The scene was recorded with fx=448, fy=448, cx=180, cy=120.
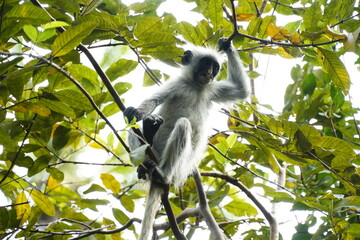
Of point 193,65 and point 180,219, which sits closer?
point 180,219

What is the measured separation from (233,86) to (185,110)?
0.74 metres

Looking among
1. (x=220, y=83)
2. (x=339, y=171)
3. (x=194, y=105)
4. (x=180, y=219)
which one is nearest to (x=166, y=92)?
(x=194, y=105)

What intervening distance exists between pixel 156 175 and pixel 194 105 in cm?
122

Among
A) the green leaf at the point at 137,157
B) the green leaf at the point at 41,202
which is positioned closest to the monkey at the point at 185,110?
the green leaf at the point at 41,202

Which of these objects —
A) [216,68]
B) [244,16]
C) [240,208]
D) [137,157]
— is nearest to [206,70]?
[216,68]

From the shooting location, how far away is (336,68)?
10.9ft

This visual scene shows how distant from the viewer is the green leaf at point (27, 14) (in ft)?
7.62

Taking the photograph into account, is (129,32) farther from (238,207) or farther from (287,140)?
(238,207)

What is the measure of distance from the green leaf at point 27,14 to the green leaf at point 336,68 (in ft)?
6.49

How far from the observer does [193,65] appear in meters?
5.88

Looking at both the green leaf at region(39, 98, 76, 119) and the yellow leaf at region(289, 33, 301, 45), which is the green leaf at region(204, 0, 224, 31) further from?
the green leaf at region(39, 98, 76, 119)

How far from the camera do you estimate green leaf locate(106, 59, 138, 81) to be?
3.74 m

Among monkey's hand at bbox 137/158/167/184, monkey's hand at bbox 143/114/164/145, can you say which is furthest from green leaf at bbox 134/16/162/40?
monkey's hand at bbox 137/158/167/184

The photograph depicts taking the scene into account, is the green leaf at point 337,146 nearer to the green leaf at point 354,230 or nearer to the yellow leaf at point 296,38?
the green leaf at point 354,230
